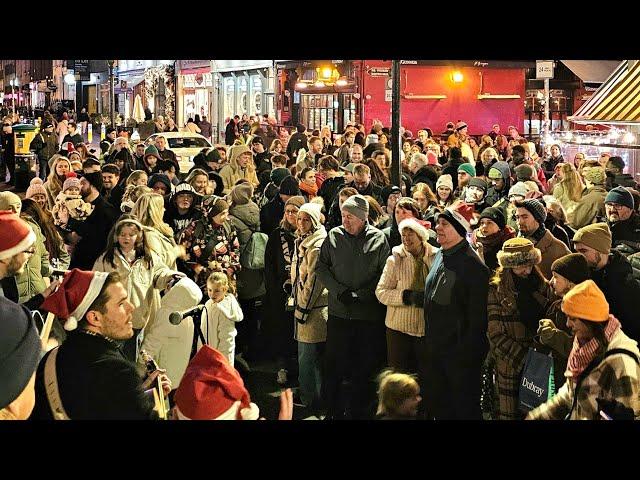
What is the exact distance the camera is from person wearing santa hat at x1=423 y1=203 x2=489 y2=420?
25.1 ft

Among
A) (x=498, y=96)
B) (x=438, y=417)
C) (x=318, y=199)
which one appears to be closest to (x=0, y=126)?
(x=498, y=96)

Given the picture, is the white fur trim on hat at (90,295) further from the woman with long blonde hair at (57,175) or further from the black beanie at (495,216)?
the woman with long blonde hair at (57,175)

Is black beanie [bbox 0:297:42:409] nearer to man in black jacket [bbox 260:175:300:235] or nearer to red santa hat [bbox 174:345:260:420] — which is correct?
red santa hat [bbox 174:345:260:420]

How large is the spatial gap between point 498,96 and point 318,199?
61.4ft

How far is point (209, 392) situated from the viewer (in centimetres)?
512

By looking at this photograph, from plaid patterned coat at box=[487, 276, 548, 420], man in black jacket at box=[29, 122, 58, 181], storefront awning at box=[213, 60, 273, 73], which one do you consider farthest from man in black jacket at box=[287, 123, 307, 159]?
plaid patterned coat at box=[487, 276, 548, 420]

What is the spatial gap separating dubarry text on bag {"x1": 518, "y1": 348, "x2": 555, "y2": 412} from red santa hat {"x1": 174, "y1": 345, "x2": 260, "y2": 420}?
8.85 ft

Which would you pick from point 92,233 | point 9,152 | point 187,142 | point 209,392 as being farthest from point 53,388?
point 9,152

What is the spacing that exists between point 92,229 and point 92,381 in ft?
16.8

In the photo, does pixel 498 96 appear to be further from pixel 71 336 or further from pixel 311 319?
pixel 71 336

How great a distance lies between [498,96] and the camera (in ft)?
94.4

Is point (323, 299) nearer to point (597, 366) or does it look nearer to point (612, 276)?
point (612, 276)

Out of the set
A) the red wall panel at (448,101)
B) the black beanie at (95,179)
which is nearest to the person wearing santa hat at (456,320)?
the black beanie at (95,179)

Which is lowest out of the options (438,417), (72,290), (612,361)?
(438,417)
